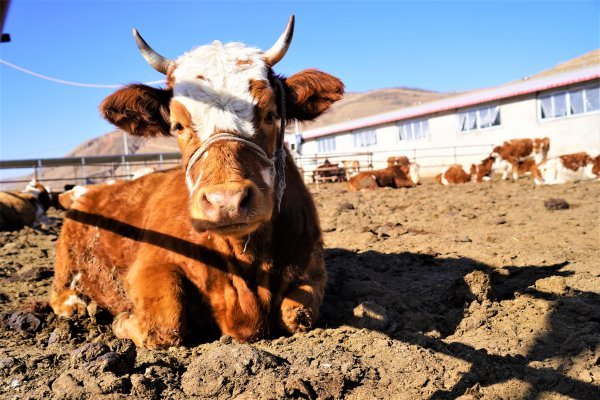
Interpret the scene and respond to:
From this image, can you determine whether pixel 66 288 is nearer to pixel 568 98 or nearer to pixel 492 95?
pixel 568 98

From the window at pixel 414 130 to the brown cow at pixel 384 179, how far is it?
39.0 feet

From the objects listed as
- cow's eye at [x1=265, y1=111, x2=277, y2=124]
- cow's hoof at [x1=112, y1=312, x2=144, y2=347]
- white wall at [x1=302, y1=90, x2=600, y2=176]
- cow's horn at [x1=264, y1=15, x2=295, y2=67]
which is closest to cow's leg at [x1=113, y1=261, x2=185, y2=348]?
cow's hoof at [x1=112, y1=312, x2=144, y2=347]

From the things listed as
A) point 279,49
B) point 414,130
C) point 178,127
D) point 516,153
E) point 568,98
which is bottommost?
point 516,153

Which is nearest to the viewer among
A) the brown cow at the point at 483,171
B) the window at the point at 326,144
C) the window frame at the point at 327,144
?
the brown cow at the point at 483,171

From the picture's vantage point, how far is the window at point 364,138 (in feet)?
120

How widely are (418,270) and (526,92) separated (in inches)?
885

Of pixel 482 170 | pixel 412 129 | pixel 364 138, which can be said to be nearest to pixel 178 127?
pixel 482 170

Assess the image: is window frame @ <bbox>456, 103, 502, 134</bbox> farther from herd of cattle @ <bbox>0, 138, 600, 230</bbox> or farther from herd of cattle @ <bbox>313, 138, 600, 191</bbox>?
herd of cattle @ <bbox>313, 138, 600, 191</bbox>

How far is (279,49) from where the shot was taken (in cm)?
383

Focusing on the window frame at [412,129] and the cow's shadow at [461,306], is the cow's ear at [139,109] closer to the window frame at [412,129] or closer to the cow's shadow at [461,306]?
the cow's shadow at [461,306]

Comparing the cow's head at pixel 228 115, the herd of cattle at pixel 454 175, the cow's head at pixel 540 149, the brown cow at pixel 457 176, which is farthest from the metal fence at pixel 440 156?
the cow's head at pixel 228 115

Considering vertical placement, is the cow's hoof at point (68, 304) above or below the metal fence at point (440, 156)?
below

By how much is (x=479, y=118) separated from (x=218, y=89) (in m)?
27.2

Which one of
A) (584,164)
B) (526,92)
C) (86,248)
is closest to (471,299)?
(86,248)
